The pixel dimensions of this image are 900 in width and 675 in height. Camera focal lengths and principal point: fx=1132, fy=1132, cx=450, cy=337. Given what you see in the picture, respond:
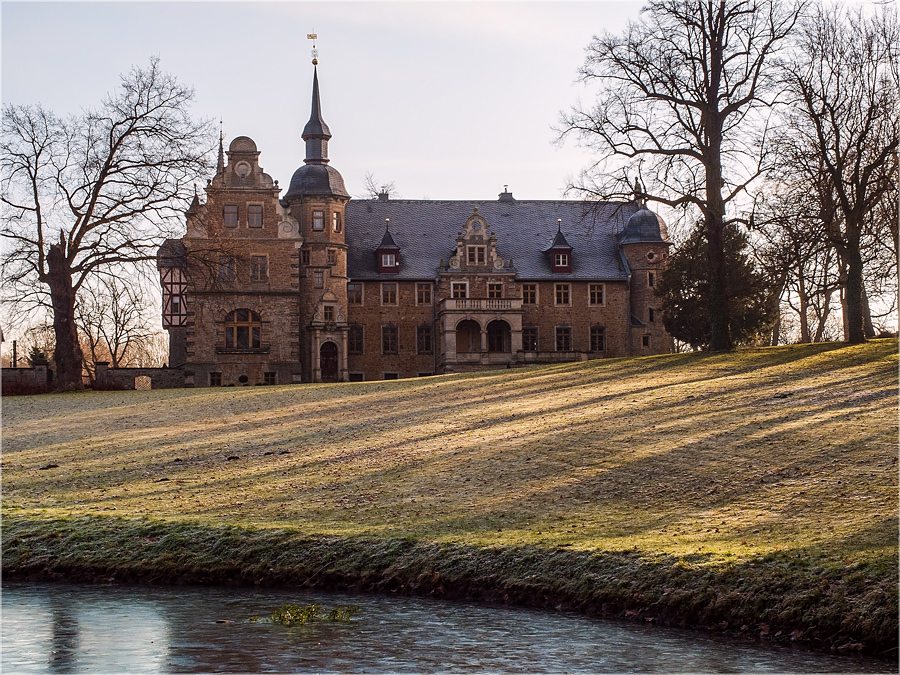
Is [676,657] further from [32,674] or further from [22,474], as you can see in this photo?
[22,474]

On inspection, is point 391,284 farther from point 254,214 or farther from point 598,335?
point 598,335

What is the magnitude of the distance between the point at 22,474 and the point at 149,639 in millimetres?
12102

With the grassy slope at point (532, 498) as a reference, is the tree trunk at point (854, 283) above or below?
above

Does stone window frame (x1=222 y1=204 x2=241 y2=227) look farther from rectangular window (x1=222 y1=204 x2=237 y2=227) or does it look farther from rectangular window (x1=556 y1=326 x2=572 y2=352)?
rectangular window (x1=556 y1=326 x2=572 y2=352)

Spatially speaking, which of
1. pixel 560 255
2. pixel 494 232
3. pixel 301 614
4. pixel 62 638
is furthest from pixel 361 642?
pixel 494 232

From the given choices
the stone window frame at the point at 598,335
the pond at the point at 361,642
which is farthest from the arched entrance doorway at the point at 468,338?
the pond at the point at 361,642

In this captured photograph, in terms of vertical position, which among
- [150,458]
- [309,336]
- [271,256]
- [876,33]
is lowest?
[150,458]

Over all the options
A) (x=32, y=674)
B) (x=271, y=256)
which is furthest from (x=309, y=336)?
(x=32, y=674)

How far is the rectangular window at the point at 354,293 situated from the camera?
Result: 56781 mm

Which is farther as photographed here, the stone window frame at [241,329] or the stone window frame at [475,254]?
the stone window frame at [475,254]

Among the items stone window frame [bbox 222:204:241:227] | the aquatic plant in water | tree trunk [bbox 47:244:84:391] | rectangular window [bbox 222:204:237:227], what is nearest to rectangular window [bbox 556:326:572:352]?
stone window frame [bbox 222:204:241:227]

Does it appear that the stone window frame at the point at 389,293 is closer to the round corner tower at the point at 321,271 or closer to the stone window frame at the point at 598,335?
the round corner tower at the point at 321,271

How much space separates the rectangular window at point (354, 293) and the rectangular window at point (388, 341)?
1.87 m

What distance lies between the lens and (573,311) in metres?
58.4
